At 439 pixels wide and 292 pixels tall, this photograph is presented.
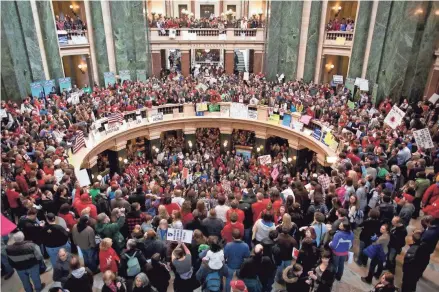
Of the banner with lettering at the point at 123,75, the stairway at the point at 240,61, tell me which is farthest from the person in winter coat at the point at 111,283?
the stairway at the point at 240,61

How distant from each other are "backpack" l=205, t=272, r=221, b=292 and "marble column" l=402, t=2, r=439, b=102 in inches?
585

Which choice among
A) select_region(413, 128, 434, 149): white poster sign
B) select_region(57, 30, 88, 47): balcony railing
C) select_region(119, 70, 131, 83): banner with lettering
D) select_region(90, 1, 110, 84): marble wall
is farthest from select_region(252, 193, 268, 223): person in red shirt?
select_region(90, 1, 110, 84): marble wall

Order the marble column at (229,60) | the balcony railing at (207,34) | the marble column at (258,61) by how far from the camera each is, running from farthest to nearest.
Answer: the marble column at (229,60)
the marble column at (258,61)
the balcony railing at (207,34)

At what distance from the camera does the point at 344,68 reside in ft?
82.6

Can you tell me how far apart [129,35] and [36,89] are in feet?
27.8

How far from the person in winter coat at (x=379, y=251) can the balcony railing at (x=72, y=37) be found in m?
20.8

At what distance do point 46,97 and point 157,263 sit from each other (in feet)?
52.2

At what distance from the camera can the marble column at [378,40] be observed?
55.9 ft

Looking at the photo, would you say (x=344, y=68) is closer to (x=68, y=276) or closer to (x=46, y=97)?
(x=46, y=97)

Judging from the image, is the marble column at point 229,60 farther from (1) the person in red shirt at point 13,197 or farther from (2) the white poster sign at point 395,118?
(1) the person in red shirt at point 13,197

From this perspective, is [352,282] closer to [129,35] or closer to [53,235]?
[53,235]

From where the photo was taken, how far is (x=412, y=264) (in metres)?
5.89

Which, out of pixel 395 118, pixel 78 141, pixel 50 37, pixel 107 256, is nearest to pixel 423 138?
pixel 395 118

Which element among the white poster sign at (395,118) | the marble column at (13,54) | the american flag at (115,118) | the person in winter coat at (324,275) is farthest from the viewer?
the american flag at (115,118)
